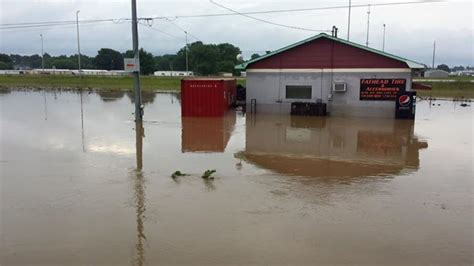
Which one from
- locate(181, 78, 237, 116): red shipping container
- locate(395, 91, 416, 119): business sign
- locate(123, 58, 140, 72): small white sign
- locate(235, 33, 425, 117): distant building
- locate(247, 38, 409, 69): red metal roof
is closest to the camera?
locate(123, 58, 140, 72): small white sign

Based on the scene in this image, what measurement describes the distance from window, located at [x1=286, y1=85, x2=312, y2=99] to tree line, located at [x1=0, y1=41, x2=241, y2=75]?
163 feet

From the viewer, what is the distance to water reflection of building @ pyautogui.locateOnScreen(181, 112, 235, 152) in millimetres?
14735

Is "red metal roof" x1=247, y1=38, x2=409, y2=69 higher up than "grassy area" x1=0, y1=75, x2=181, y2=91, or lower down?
higher up

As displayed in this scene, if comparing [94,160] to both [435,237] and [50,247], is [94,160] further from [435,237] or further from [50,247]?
[435,237]

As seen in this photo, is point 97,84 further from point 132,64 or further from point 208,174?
point 208,174

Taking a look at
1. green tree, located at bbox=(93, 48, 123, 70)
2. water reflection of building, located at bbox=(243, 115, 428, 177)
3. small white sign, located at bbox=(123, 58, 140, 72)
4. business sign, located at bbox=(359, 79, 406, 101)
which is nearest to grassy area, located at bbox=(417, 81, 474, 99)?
business sign, located at bbox=(359, 79, 406, 101)

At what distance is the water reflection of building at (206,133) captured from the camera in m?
14.7

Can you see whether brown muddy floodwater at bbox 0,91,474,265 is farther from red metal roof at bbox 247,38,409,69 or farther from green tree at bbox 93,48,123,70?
green tree at bbox 93,48,123,70

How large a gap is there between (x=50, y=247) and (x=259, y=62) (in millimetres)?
21568

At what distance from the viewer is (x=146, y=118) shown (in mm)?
23312

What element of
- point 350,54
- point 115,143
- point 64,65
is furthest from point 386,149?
point 64,65

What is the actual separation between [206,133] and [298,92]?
9.98 meters

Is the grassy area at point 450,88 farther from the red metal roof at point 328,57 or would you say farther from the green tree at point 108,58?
the green tree at point 108,58

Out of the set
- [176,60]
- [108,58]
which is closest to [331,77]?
[176,60]
